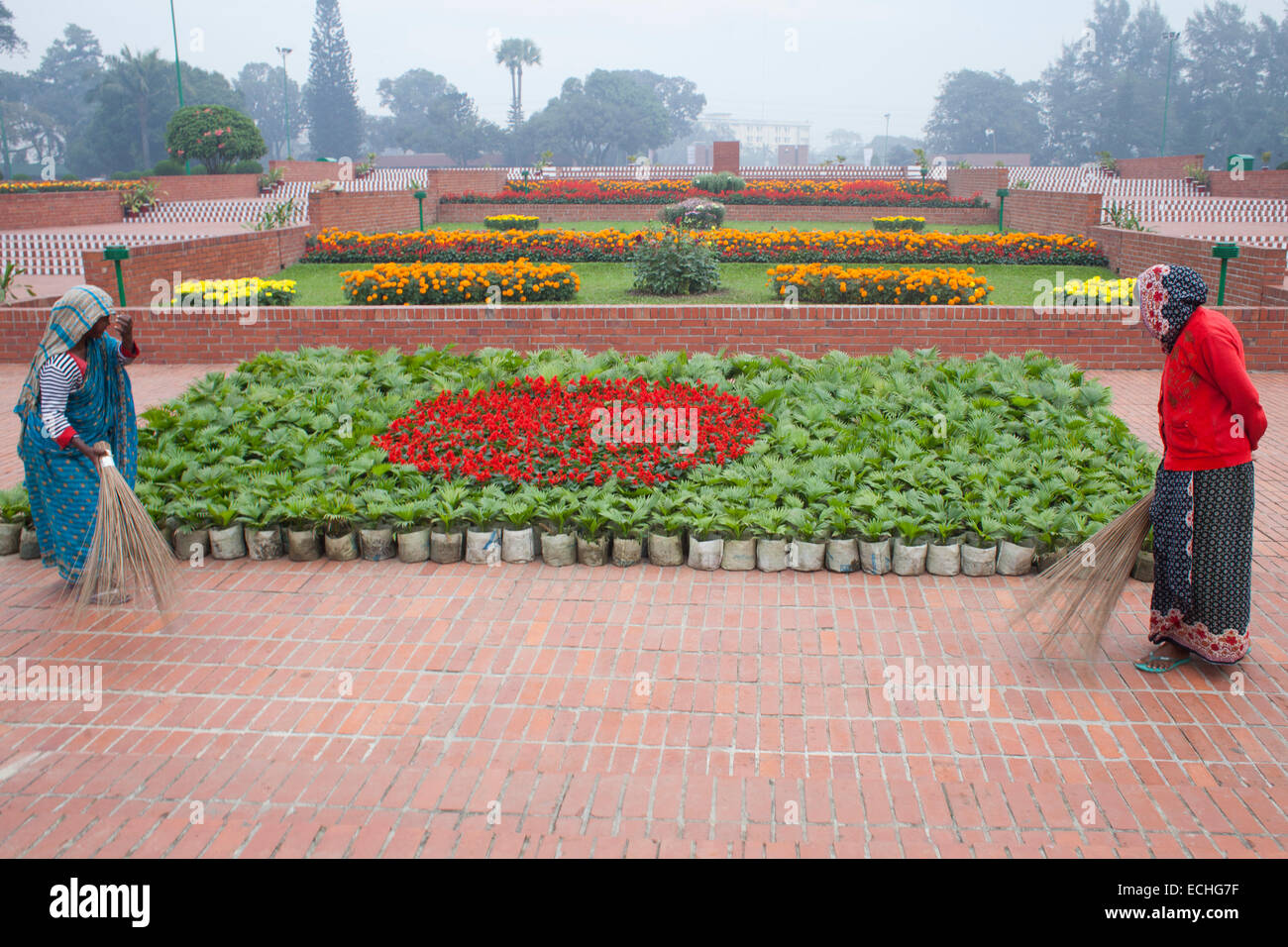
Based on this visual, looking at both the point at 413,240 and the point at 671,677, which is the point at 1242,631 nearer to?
the point at 671,677

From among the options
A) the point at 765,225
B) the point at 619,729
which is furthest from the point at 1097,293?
the point at 765,225

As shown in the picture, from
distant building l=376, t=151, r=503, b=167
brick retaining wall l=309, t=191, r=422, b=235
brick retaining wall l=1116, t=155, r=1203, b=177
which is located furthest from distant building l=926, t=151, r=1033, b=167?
brick retaining wall l=309, t=191, r=422, b=235

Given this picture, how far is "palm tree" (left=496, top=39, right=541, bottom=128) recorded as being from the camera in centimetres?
8912

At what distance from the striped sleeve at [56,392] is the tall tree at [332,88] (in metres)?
79.1

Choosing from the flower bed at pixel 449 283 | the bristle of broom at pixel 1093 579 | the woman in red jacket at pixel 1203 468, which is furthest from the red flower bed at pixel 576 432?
the flower bed at pixel 449 283

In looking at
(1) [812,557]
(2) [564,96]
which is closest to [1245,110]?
(2) [564,96]

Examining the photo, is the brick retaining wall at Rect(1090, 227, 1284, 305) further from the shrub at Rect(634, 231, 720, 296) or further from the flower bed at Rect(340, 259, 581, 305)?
the flower bed at Rect(340, 259, 581, 305)

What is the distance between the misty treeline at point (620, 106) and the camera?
58.4 meters

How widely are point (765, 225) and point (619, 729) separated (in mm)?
21939

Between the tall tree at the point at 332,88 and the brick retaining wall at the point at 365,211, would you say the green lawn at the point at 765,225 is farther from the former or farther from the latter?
the tall tree at the point at 332,88

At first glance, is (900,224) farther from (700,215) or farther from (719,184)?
(719,184)

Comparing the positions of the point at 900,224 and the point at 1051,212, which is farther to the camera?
the point at 900,224

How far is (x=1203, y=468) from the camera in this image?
3.55 metres

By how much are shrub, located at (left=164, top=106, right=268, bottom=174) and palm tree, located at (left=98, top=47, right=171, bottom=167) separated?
91.6 feet
